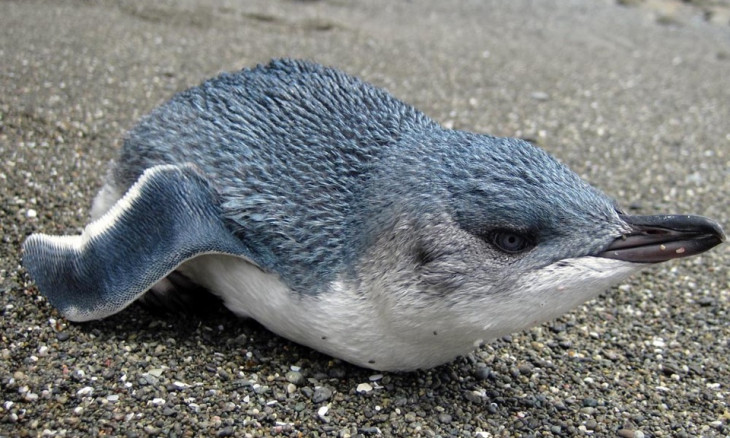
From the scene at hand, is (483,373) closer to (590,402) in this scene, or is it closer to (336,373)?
(590,402)

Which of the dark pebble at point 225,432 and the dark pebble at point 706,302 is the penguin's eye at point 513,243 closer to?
the dark pebble at point 225,432

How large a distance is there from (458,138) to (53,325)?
5.09ft

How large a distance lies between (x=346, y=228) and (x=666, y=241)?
3.11ft

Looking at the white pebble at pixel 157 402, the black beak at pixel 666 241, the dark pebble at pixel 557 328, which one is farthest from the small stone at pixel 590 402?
A: the white pebble at pixel 157 402

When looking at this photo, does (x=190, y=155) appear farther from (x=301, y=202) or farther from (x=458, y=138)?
(x=458, y=138)

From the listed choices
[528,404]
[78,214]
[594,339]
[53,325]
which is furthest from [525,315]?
[78,214]

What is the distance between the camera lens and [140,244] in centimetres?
259

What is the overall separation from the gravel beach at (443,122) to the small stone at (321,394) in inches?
0.4

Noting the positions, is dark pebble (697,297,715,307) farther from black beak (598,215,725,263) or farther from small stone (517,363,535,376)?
black beak (598,215,725,263)

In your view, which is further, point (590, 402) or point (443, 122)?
point (443, 122)

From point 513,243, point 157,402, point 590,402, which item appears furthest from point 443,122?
point 157,402

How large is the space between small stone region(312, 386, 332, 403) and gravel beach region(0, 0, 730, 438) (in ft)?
0.04

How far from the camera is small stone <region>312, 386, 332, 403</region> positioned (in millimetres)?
2547

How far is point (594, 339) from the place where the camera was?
3148 mm
